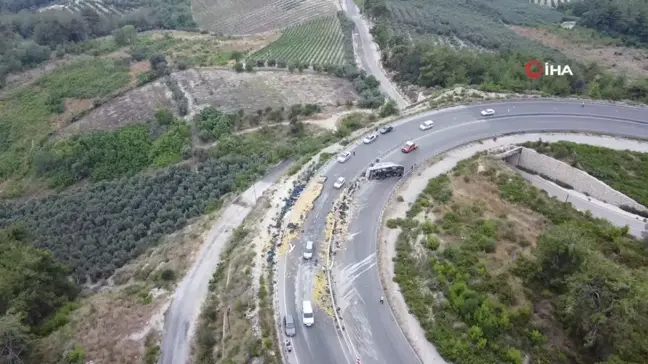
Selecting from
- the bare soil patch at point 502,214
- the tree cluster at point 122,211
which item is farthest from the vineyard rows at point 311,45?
the bare soil patch at point 502,214

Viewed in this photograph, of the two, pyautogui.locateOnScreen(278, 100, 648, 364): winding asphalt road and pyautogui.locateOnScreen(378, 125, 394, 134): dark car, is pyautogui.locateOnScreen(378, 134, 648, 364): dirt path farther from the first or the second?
pyautogui.locateOnScreen(378, 125, 394, 134): dark car

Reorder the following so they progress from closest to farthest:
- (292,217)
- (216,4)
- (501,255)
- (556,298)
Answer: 1. (556,298)
2. (501,255)
3. (292,217)
4. (216,4)

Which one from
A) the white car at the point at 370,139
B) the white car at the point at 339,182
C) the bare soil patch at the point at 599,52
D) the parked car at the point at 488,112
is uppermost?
the white car at the point at 370,139

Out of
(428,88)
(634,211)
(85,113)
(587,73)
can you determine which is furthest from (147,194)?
(587,73)

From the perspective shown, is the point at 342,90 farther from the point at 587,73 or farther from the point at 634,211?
the point at 634,211

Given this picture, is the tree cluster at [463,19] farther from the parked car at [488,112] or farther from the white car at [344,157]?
the white car at [344,157]

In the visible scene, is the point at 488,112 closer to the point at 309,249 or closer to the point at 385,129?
the point at 385,129
